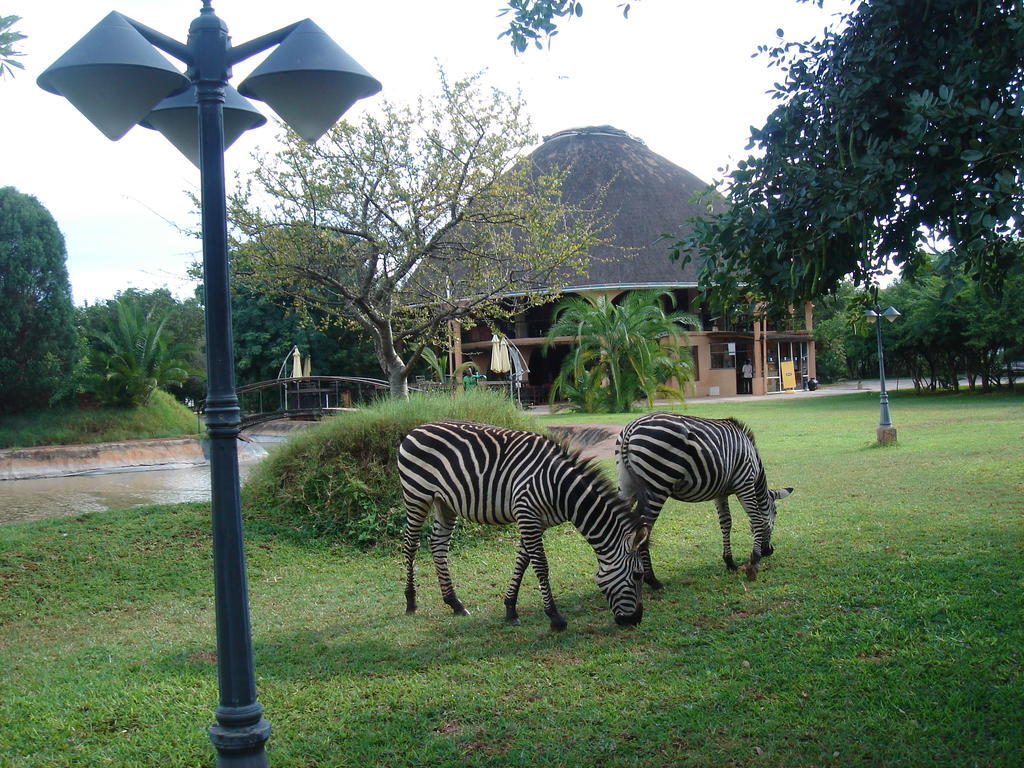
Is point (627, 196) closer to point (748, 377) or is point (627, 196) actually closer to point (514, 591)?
point (748, 377)

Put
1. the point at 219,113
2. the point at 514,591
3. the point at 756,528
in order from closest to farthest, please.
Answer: the point at 219,113 < the point at 514,591 < the point at 756,528

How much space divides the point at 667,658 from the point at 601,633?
2.26ft

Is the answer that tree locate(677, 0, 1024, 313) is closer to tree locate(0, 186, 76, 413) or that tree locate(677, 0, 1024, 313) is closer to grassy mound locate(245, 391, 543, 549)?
grassy mound locate(245, 391, 543, 549)

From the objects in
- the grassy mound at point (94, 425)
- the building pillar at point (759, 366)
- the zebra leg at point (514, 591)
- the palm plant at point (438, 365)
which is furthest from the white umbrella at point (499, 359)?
the zebra leg at point (514, 591)

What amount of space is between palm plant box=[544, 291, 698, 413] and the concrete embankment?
10985 mm

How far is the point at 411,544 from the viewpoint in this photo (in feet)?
22.0

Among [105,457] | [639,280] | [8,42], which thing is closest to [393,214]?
[8,42]

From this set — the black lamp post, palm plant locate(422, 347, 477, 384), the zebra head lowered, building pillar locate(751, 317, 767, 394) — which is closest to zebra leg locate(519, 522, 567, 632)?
the zebra head lowered

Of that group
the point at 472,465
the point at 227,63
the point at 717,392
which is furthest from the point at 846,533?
the point at 717,392

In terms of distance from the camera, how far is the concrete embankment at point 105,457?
21.1m

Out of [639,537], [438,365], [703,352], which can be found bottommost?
[639,537]

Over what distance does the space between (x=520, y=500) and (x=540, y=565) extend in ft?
1.66

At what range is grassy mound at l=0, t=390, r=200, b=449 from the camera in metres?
22.2

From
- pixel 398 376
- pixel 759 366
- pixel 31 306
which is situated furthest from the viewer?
pixel 759 366
